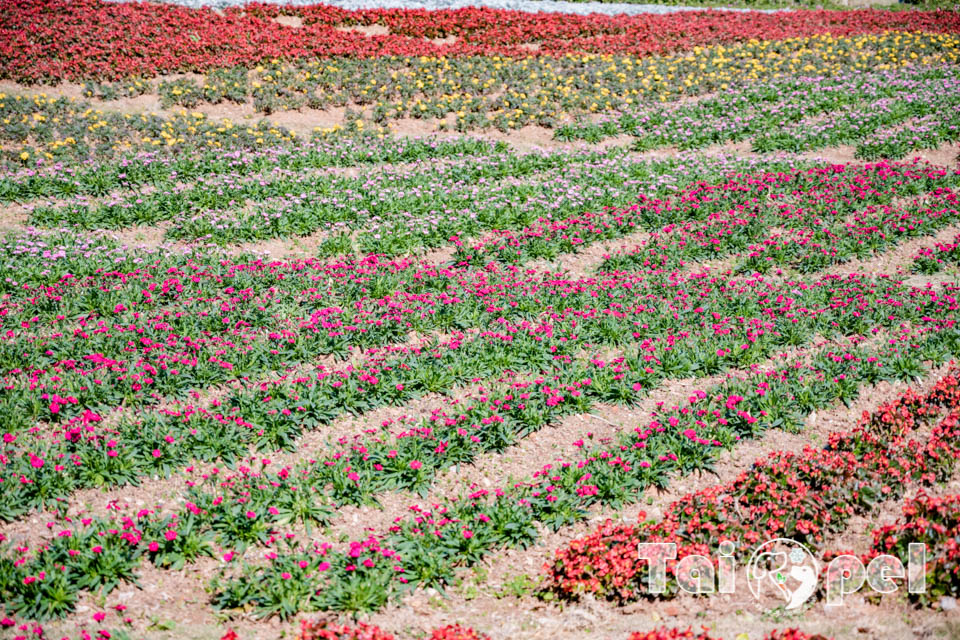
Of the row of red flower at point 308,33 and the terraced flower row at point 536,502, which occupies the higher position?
the row of red flower at point 308,33

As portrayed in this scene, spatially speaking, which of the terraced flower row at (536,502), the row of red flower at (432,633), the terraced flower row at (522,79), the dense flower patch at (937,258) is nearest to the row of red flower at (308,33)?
the terraced flower row at (522,79)

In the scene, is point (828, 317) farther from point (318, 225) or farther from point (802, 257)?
point (318, 225)

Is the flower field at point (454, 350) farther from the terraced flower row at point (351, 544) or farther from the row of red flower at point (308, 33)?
the row of red flower at point (308, 33)

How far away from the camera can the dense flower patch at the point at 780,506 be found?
577 centimetres

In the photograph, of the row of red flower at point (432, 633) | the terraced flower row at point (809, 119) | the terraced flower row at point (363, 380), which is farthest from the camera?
the terraced flower row at point (809, 119)

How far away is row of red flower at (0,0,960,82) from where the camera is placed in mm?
17641

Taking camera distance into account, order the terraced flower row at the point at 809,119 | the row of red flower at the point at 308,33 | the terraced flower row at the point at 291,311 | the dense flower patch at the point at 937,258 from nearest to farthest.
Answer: the terraced flower row at the point at 291,311
the dense flower patch at the point at 937,258
the terraced flower row at the point at 809,119
the row of red flower at the point at 308,33

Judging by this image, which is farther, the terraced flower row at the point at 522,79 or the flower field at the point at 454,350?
the terraced flower row at the point at 522,79

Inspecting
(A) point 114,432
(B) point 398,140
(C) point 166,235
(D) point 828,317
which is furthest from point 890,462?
(B) point 398,140

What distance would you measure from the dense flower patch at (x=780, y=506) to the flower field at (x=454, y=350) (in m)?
0.03

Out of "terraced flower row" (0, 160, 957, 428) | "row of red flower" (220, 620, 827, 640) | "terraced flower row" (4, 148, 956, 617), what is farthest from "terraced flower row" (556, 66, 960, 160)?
"row of red flower" (220, 620, 827, 640)

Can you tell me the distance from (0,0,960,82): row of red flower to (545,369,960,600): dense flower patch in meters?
16.1

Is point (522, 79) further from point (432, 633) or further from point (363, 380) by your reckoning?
point (432, 633)

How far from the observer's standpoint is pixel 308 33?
20000mm
